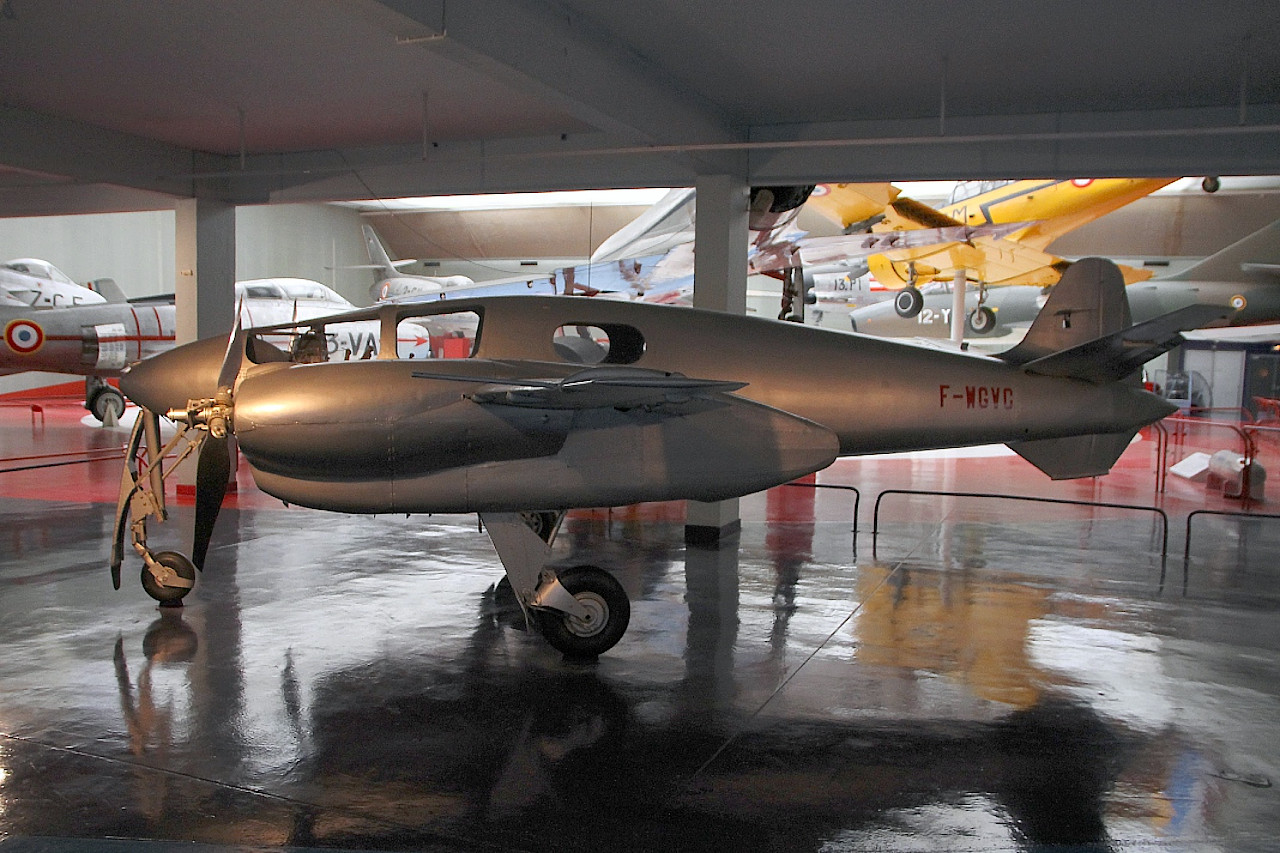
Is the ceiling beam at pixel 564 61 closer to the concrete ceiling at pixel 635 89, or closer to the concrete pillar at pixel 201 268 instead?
the concrete ceiling at pixel 635 89

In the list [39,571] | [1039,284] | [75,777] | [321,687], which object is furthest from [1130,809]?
[1039,284]

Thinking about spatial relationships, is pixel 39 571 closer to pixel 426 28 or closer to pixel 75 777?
pixel 75 777

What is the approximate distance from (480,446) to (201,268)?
9.54 meters

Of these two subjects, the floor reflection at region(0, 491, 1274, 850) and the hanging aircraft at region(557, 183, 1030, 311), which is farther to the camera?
the hanging aircraft at region(557, 183, 1030, 311)

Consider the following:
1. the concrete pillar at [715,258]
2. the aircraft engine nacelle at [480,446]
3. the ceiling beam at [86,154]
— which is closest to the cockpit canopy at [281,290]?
the ceiling beam at [86,154]

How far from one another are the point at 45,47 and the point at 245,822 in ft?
27.0

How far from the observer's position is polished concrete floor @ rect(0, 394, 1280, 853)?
13.8 ft

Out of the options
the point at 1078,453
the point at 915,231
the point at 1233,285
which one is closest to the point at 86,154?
the point at 1078,453

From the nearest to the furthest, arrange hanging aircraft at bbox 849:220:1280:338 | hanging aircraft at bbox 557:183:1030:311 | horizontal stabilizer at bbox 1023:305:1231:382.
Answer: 1. horizontal stabilizer at bbox 1023:305:1231:382
2. hanging aircraft at bbox 557:183:1030:311
3. hanging aircraft at bbox 849:220:1280:338

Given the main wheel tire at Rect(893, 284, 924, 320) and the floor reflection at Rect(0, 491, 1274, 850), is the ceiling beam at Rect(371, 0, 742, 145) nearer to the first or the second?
the floor reflection at Rect(0, 491, 1274, 850)

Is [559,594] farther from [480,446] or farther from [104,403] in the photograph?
[104,403]

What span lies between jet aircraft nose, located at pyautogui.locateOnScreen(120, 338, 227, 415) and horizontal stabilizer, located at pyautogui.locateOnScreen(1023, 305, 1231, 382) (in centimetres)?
660

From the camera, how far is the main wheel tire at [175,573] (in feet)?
24.7

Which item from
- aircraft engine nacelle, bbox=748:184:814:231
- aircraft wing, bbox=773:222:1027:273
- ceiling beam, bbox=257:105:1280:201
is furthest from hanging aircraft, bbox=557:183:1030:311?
ceiling beam, bbox=257:105:1280:201
